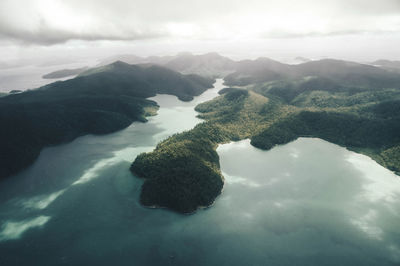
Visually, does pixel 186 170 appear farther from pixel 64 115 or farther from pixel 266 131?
pixel 64 115

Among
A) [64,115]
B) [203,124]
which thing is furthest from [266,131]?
[64,115]

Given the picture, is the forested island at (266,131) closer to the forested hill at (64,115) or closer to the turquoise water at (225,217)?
the turquoise water at (225,217)

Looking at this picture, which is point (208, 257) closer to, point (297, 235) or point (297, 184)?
point (297, 235)

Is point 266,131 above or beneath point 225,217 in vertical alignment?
above

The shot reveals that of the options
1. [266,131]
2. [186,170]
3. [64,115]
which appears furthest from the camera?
[64,115]

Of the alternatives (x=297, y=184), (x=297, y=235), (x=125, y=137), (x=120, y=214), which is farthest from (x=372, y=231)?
(x=125, y=137)

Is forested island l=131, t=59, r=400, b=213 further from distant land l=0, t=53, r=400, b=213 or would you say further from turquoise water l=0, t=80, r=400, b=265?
turquoise water l=0, t=80, r=400, b=265
